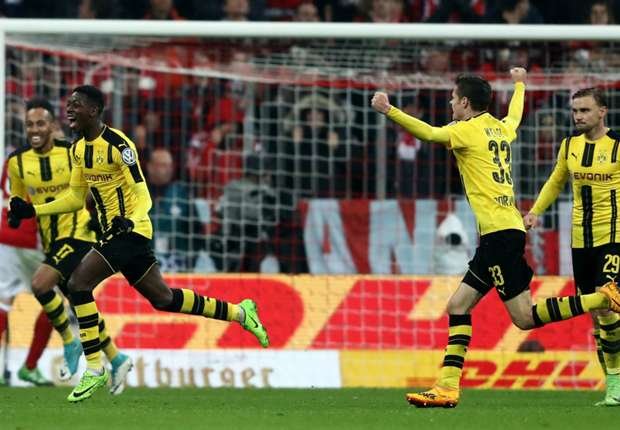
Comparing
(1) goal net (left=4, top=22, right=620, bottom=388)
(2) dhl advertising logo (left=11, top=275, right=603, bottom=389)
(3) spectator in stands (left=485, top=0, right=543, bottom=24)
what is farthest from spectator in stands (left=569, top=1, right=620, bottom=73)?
(2) dhl advertising logo (left=11, top=275, right=603, bottom=389)

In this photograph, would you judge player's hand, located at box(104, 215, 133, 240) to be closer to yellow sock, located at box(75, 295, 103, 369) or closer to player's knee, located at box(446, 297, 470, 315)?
yellow sock, located at box(75, 295, 103, 369)

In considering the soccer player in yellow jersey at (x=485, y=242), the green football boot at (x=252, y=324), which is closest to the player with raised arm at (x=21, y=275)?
the green football boot at (x=252, y=324)

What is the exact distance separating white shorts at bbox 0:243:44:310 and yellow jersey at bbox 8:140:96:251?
134 centimetres

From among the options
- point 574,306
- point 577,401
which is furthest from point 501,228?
point 577,401

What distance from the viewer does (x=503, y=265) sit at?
9.78 m

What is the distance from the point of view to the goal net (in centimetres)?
1401

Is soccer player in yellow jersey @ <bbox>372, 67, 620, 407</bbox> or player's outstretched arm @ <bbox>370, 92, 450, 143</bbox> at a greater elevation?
player's outstretched arm @ <bbox>370, 92, 450, 143</bbox>

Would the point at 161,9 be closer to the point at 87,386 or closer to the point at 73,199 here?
the point at 73,199

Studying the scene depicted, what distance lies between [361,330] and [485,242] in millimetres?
4485

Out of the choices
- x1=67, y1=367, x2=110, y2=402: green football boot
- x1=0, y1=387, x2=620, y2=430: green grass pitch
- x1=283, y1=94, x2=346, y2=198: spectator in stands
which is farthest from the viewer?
x1=283, y1=94, x2=346, y2=198: spectator in stands

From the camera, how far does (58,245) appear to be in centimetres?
1210

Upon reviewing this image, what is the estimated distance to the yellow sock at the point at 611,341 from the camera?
10672 mm

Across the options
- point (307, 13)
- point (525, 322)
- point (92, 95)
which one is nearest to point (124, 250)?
point (92, 95)

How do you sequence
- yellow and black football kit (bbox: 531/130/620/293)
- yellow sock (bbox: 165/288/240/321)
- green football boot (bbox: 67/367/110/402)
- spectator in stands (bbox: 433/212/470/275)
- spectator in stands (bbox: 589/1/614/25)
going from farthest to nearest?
spectator in stands (bbox: 589/1/614/25) < spectator in stands (bbox: 433/212/470/275) < yellow sock (bbox: 165/288/240/321) < yellow and black football kit (bbox: 531/130/620/293) < green football boot (bbox: 67/367/110/402)
